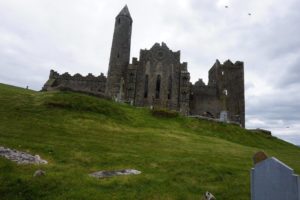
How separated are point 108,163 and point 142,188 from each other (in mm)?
3652

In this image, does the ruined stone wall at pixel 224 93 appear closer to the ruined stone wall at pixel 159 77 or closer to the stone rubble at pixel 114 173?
the ruined stone wall at pixel 159 77

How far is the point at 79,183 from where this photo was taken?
31.6 ft

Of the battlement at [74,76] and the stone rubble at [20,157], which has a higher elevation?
the battlement at [74,76]

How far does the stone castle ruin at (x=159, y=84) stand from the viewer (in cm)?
5466

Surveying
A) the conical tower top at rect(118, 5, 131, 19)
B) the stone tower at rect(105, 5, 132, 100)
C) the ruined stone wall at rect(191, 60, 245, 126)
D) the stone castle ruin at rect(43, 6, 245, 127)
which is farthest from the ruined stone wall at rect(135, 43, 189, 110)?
the conical tower top at rect(118, 5, 131, 19)

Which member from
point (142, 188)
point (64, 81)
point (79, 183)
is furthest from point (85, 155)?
point (64, 81)

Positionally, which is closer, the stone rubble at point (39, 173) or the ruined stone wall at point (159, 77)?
the stone rubble at point (39, 173)

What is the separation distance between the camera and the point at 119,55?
5566cm

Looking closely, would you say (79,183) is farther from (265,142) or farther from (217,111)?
(217,111)

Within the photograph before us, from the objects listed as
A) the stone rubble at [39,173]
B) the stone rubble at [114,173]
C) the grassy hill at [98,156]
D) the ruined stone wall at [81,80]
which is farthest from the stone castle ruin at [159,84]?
the stone rubble at [39,173]

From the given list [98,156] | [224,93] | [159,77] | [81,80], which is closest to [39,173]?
[98,156]

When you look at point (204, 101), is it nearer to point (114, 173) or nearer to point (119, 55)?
point (119, 55)

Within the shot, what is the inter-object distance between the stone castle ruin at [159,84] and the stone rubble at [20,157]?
38271 mm

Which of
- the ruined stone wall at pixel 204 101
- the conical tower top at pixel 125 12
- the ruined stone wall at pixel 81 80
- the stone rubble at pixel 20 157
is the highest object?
the conical tower top at pixel 125 12
